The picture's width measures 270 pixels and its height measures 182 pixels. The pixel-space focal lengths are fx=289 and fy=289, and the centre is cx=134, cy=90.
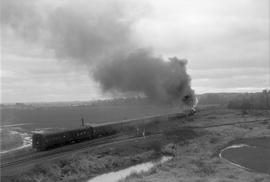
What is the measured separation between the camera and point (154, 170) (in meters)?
30.8

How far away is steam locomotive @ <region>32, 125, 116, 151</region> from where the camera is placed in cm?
3838

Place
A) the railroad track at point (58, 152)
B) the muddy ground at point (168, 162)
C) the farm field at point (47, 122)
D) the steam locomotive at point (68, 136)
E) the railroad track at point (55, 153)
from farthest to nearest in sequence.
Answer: the farm field at point (47, 122)
the steam locomotive at point (68, 136)
the railroad track at point (58, 152)
the railroad track at point (55, 153)
the muddy ground at point (168, 162)

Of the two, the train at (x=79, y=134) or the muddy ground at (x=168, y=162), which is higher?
the train at (x=79, y=134)

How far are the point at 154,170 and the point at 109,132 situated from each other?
2236cm

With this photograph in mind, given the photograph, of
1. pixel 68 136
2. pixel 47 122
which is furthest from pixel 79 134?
pixel 47 122

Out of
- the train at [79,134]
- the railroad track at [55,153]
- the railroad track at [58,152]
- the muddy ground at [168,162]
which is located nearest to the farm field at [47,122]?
the train at [79,134]

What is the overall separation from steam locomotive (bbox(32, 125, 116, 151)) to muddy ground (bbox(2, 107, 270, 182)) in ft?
20.4

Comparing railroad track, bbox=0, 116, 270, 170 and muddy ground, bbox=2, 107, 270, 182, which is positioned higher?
railroad track, bbox=0, 116, 270, 170

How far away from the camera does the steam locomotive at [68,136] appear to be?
3838cm

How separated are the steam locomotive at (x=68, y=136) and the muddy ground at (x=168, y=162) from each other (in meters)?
6.21

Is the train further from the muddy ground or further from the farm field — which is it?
the farm field

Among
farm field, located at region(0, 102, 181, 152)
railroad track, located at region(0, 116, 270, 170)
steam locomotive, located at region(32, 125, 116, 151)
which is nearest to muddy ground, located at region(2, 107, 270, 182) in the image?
railroad track, located at region(0, 116, 270, 170)

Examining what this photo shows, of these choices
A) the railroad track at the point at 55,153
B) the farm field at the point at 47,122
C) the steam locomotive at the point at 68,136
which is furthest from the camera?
the farm field at the point at 47,122

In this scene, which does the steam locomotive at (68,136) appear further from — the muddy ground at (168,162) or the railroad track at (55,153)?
the muddy ground at (168,162)
